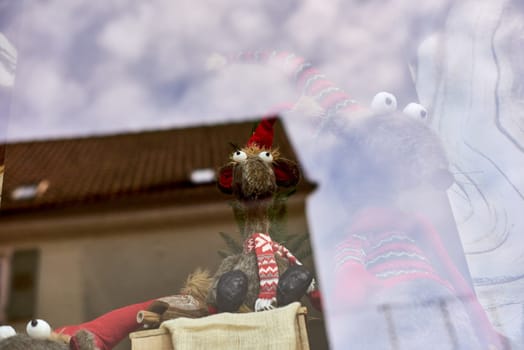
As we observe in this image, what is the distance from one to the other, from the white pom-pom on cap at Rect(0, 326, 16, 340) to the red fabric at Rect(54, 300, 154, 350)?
8cm

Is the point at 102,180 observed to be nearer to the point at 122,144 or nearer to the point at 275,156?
the point at 122,144

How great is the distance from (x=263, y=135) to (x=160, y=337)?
0.49 m

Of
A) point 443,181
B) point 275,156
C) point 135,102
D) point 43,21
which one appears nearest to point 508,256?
point 443,181

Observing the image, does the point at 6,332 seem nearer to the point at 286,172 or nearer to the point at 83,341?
the point at 83,341

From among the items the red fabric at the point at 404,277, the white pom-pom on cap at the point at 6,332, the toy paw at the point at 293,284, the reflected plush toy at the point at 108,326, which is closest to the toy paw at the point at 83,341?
the reflected plush toy at the point at 108,326

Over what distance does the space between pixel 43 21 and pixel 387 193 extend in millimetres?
976

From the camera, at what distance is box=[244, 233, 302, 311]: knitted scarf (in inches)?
41.2

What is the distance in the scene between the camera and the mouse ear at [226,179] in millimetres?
1229

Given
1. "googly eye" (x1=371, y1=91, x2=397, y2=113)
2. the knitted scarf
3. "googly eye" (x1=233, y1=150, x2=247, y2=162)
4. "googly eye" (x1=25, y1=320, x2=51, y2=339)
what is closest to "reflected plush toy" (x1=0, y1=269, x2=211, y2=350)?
"googly eye" (x1=25, y1=320, x2=51, y2=339)

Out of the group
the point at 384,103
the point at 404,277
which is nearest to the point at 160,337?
the point at 404,277

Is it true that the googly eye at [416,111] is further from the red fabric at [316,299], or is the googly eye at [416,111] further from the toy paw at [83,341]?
Result: the toy paw at [83,341]

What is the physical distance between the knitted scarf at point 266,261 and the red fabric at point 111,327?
25 centimetres

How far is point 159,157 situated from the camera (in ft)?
6.00

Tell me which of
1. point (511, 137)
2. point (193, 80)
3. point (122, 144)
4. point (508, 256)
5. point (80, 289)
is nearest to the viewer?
point (508, 256)
